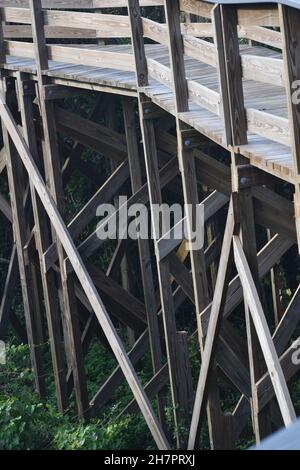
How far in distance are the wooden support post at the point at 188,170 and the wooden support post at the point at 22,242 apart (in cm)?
317

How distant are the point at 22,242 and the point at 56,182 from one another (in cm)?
110

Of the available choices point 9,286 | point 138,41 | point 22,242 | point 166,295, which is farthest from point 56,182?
point 9,286

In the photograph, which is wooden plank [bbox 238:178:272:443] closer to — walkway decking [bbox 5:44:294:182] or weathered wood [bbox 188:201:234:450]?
weathered wood [bbox 188:201:234:450]

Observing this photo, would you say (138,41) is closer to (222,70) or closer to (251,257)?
(222,70)

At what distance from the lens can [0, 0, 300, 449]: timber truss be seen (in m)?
4.52

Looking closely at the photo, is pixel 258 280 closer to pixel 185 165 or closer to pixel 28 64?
pixel 185 165

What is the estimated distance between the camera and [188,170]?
5684 mm

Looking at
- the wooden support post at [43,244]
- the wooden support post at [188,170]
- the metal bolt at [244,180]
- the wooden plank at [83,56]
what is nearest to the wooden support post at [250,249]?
the metal bolt at [244,180]

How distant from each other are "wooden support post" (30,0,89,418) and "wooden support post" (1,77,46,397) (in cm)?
70

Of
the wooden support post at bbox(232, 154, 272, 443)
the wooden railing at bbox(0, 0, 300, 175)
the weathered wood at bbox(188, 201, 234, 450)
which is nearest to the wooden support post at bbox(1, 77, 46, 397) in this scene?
the wooden railing at bbox(0, 0, 300, 175)

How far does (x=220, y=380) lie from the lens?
26.3 ft

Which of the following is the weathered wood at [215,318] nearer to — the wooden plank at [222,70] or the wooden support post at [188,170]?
the wooden support post at [188,170]
